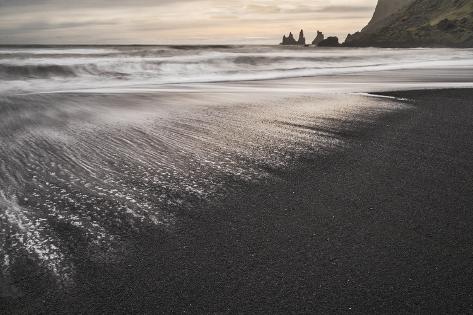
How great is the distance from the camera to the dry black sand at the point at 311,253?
2041mm

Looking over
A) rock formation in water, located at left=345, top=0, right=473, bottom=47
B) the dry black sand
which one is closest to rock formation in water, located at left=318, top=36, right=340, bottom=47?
rock formation in water, located at left=345, top=0, right=473, bottom=47

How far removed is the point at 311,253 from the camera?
2.47 meters

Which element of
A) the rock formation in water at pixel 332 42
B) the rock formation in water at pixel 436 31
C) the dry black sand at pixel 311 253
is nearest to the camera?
the dry black sand at pixel 311 253

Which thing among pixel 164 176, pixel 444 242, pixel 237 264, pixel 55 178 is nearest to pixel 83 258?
pixel 237 264

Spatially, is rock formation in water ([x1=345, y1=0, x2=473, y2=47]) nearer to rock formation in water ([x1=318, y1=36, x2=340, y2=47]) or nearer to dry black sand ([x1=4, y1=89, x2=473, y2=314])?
rock formation in water ([x1=318, y1=36, x2=340, y2=47])

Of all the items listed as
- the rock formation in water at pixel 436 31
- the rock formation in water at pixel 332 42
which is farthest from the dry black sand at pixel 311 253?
the rock formation in water at pixel 332 42

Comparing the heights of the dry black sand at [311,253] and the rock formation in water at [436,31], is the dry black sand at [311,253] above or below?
below

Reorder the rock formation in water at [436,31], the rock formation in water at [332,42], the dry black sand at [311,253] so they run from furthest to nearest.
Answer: the rock formation in water at [332,42], the rock formation in water at [436,31], the dry black sand at [311,253]

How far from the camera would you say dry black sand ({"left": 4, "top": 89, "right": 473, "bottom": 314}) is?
204 cm

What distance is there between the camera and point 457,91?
9.50m

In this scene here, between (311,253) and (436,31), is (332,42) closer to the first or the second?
(436,31)

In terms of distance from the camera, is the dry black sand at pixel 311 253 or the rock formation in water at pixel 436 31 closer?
the dry black sand at pixel 311 253

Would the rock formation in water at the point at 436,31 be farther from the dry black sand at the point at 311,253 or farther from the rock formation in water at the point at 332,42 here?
the dry black sand at the point at 311,253

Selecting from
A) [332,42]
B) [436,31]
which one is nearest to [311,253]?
[436,31]
